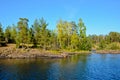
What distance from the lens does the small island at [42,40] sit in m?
101

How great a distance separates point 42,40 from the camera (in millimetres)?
111125

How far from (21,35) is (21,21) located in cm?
823

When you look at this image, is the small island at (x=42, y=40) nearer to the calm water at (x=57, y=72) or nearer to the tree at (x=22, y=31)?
the tree at (x=22, y=31)

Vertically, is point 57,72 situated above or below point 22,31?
below

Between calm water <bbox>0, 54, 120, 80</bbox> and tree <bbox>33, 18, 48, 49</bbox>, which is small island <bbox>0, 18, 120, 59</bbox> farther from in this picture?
calm water <bbox>0, 54, 120, 80</bbox>

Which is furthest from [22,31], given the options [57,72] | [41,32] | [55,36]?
[57,72]

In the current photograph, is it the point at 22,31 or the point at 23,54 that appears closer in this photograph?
the point at 23,54

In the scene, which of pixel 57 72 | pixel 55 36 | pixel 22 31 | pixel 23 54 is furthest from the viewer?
pixel 55 36

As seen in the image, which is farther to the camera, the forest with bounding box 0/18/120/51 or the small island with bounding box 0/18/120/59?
the forest with bounding box 0/18/120/51

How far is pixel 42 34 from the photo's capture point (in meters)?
111

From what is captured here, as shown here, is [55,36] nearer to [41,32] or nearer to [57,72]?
[41,32]

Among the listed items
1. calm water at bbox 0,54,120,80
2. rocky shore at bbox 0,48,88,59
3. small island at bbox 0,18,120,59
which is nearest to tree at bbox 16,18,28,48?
small island at bbox 0,18,120,59

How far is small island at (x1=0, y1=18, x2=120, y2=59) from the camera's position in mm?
100562

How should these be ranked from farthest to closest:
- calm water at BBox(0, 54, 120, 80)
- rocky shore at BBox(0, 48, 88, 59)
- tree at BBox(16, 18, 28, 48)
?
tree at BBox(16, 18, 28, 48) < rocky shore at BBox(0, 48, 88, 59) < calm water at BBox(0, 54, 120, 80)
